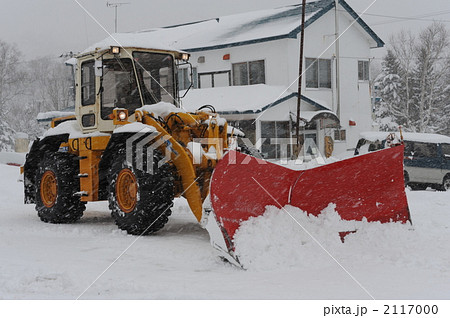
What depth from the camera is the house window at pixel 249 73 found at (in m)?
24.3

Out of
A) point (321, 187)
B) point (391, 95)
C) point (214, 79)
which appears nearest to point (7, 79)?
point (214, 79)

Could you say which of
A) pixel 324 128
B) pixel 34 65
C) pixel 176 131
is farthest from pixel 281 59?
pixel 34 65

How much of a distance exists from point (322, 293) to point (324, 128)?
2018 centimetres

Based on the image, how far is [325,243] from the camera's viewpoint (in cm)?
674

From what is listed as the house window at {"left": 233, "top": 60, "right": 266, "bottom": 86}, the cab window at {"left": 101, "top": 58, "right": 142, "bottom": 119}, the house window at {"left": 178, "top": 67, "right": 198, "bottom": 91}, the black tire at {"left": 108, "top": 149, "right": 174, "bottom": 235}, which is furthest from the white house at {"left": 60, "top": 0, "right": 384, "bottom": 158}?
the black tire at {"left": 108, "top": 149, "right": 174, "bottom": 235}

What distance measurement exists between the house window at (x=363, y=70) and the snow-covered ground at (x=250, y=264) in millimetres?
19316

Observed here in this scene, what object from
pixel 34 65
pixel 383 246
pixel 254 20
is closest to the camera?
pixel 383 246

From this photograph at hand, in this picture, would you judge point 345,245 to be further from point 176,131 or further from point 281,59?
point 281,59

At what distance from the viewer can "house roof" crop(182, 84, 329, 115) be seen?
2188cm

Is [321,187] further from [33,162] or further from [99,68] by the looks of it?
[33,162]

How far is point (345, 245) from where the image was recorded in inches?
269

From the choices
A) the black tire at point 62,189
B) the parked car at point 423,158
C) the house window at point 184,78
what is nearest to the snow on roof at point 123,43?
the house window at point 184,78

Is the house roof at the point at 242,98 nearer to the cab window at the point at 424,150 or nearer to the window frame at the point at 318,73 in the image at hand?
Answer: the window frame at the point at 318,73

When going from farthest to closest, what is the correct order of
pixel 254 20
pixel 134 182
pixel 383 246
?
1. pixel 254 20
2. pixel 134 182
3. pixel 383 246
